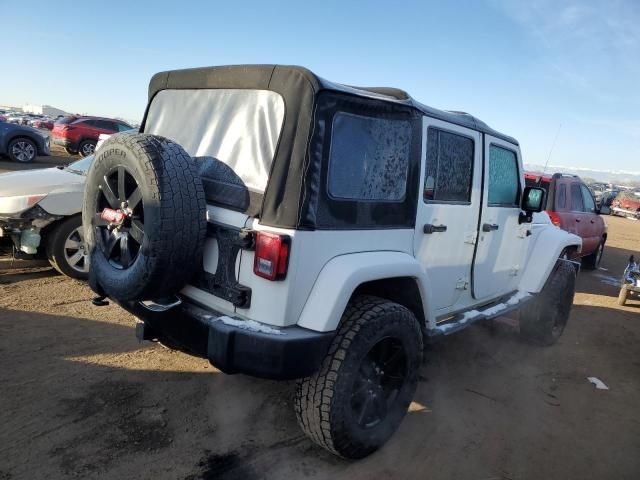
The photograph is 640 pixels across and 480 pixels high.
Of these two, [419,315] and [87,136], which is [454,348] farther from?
[87,136]

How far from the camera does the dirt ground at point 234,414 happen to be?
101 inches

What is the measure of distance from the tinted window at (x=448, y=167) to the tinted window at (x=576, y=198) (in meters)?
5.27

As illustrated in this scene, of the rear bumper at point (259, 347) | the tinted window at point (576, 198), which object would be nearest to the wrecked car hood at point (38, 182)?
→ the rear bumper at point (259, 347)

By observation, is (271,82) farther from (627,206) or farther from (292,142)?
(627,206)

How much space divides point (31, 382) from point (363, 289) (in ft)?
7.56

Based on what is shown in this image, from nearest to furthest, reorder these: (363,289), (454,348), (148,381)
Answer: (363,289), (148,381), (454,348)

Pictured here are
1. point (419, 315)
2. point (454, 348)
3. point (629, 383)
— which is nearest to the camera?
point (419, 315)

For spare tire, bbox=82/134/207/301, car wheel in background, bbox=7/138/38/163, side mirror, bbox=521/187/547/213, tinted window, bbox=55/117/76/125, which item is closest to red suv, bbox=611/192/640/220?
side mirror, bbox=521/187/547/213

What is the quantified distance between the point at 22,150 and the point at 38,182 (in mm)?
11427

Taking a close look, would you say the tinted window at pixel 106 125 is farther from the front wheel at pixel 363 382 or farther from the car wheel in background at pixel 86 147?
the front wheel at pixel 363 382

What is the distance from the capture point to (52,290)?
4.72m

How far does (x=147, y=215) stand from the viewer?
2.27m

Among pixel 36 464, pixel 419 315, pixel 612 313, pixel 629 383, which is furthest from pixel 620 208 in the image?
pixel 36 464

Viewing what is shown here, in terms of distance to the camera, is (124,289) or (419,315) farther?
(419,315)
